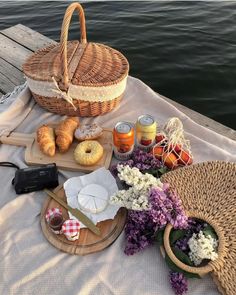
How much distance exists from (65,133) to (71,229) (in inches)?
33.8

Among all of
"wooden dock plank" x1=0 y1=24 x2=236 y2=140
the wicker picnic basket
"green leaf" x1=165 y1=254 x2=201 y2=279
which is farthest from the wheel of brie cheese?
"wooden dock plank" x1=0 y1=24 x2=236 y2=140

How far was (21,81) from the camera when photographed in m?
3.70

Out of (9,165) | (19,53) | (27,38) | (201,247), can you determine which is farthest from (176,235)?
(27,38)

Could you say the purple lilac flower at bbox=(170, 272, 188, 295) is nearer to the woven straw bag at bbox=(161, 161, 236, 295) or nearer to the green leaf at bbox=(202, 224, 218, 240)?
the woven straw bag at bbox=(161, 161, 236, 295)

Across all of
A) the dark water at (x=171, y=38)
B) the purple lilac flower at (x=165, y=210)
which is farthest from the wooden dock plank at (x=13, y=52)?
the purple lilac flower at (x=165, y=210)

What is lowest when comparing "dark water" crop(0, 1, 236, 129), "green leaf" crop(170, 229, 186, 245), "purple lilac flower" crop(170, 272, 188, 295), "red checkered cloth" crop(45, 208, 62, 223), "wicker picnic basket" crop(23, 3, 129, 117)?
"dark water" crop(0, 1, 236, 129)

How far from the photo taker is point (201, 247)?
1.70 metres

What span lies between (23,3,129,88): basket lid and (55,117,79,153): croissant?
12.2 inches

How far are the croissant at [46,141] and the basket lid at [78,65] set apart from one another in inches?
15.9

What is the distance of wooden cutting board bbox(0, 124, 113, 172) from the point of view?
8.04 ft

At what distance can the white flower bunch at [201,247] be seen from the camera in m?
1.69

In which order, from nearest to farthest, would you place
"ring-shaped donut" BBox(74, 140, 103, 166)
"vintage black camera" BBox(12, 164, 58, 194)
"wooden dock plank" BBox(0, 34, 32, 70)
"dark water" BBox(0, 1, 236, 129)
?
"vintage black camera" BBox(12, 164, 58, 194)
"ring-shaped donut" BBox(74, 140, 103, 166)
"wooden dock plank" BBox(0, 34, 32, 70)
"dark water" BBox(0, 1, 236, 129)

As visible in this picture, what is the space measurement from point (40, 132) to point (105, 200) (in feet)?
2.75

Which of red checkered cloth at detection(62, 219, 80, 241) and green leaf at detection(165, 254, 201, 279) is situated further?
red checkered cloth at detection(62, 219, 80, 241)
